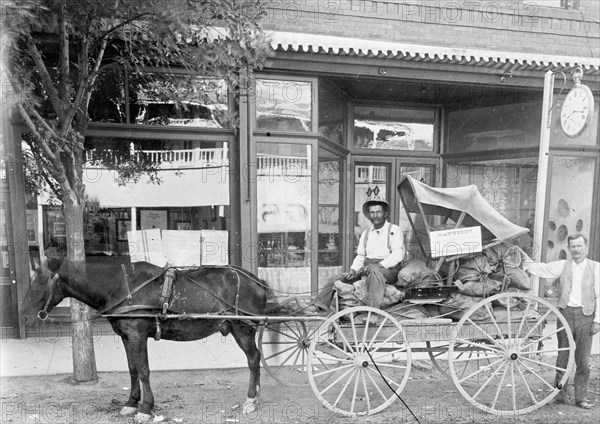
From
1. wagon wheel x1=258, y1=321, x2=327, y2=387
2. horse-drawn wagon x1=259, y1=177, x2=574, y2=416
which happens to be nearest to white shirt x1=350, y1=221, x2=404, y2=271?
horse-drawn wagon x1=259, y1=177, x2=574, y2=416

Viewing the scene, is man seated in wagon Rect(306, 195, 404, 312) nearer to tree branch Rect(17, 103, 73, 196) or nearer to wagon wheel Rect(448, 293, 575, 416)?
wagon wheel Rect(448, 293, 575, 416)

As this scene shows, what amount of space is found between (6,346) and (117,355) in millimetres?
1777

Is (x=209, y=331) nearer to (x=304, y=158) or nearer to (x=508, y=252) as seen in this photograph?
(x=508, y=252)

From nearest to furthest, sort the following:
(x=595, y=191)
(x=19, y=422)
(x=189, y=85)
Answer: (x=19, y=422) < (x=189, y=85) < (x=595, y=191)

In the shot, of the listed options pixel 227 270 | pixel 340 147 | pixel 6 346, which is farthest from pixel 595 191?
pixel 6 346

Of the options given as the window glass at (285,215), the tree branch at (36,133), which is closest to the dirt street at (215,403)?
the tree branch at (36,133)

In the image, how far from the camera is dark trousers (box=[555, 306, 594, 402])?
4.48 m

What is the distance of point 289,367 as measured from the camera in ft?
18.4

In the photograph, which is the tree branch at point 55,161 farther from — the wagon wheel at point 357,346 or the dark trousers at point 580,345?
the dark trousers at point 580,345

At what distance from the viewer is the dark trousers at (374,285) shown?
4348 mm

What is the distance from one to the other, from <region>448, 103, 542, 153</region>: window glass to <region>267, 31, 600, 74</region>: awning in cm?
125

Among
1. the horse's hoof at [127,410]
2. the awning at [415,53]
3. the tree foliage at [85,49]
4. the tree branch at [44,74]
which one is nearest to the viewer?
the tree foliage at [85,49]

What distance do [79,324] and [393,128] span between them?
716 cm

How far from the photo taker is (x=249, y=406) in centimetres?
429
